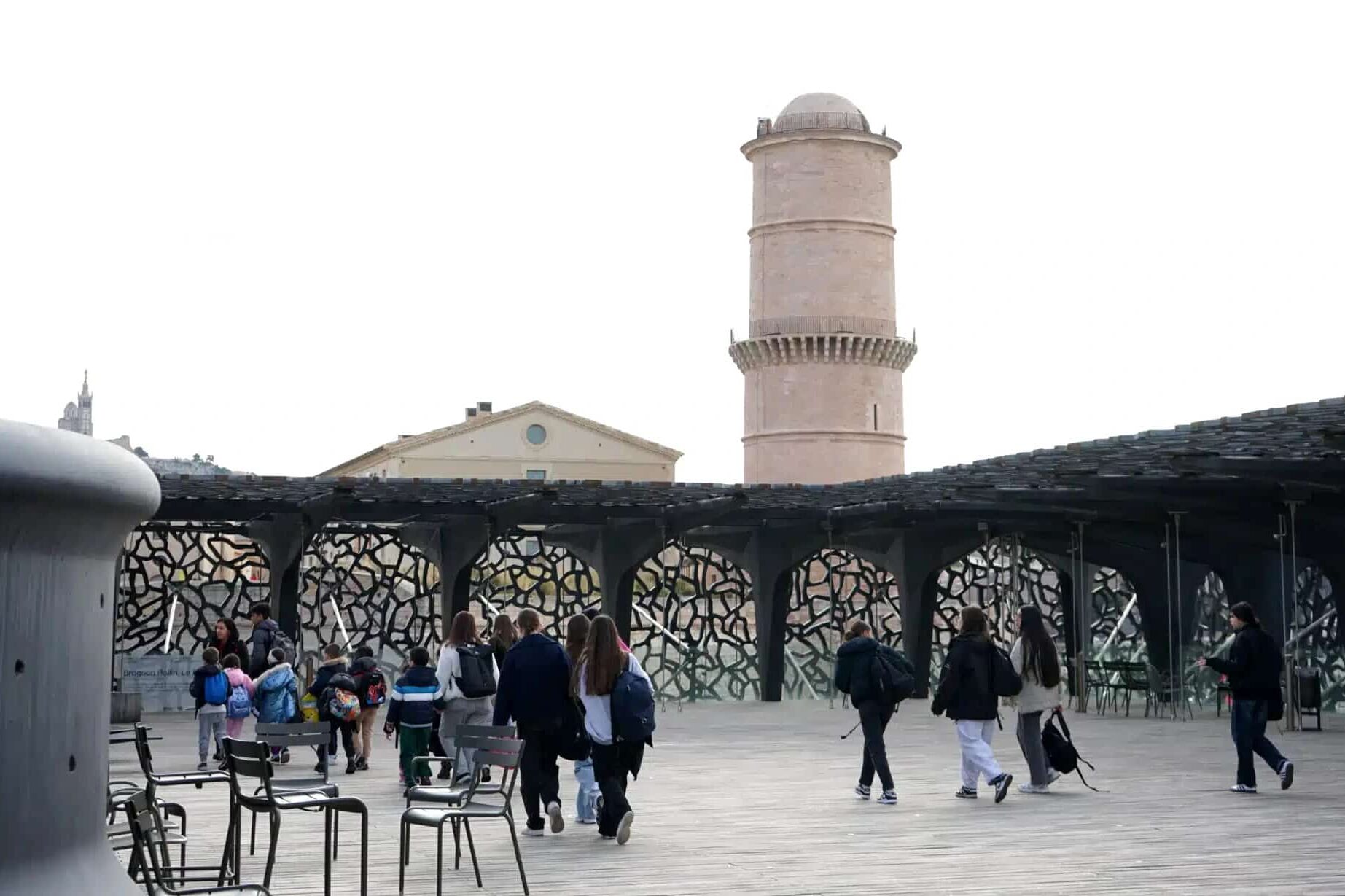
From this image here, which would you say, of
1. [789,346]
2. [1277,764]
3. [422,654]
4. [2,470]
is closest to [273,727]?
[422,654]

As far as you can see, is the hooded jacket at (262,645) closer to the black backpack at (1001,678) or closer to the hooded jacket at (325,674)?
the hooded jacket at (325,674)

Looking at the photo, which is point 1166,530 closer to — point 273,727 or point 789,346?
point 273,727

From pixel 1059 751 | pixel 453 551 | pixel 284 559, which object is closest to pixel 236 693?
pixel 1059 751

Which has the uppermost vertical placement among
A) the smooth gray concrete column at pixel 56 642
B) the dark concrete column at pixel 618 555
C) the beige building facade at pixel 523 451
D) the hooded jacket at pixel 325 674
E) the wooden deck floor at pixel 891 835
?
the beige building facade at pixel 523 451

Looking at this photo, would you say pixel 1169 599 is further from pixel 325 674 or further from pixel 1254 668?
pixel 325 674

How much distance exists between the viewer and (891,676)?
37.6ft

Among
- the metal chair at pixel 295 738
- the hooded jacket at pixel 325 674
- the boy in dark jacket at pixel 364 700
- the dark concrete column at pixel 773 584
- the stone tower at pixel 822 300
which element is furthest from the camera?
the stone tower at pixel 822 300

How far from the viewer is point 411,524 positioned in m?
25.9

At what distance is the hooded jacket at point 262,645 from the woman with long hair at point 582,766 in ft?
16.7

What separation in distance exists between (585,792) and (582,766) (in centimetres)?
15

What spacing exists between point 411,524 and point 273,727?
16.8 metres

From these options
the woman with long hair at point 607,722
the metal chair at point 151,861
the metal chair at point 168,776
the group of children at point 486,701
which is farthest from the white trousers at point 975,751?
the metal chair at point 151,861

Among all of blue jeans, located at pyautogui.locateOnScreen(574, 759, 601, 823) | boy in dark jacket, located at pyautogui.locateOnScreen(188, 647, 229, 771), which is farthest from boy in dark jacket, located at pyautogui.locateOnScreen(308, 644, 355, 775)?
blue jeans, located at pyautogui.locateOnScreen(574, 759, 601, 823)

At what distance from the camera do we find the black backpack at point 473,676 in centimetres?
1150
